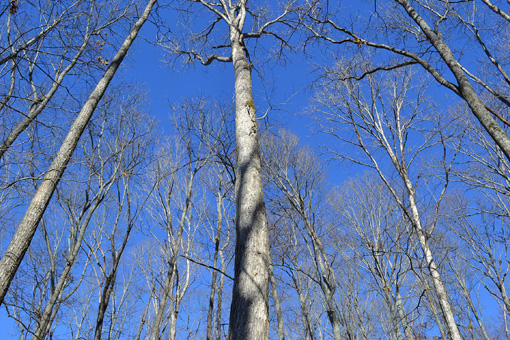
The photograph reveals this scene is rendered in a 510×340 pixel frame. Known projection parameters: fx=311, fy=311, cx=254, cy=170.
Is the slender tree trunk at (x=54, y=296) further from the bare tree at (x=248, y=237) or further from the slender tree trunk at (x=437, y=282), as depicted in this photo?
the slender tree trunk at (x=437, y=282)

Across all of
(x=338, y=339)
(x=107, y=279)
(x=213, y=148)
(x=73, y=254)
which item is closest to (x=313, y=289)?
(x=338, y=339)

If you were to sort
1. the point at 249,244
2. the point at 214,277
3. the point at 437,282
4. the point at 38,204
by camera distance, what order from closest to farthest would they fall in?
the point at 249,244 → the point at 38,204 → the point at 437,282 → the point at 214,277

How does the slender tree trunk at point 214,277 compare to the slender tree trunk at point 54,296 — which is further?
the slender tree trunk at point 214,277

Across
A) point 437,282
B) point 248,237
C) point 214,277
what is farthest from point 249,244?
point 214,277

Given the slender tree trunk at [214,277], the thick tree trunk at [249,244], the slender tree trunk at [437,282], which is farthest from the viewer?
the slender tree trunk at [214,277]

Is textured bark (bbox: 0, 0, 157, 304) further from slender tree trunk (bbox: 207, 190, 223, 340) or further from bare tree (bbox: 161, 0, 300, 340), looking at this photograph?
slender tree trunk (bbox: 207, 190, 223, 340)

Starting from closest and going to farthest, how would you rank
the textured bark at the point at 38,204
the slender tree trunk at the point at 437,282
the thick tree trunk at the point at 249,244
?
1. the thick tree trunk at the point at 249,244
2. the textured bark at the point at 38,204
3. the slender tree trunk at the point at 437,282

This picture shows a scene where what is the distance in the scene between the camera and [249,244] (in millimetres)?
2207

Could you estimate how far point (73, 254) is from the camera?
6273mm

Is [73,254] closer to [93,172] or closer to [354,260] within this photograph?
[93,172]

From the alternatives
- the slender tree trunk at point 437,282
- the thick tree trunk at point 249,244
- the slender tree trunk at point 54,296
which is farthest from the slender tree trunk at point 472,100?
the slender tree trunk at point 54,296

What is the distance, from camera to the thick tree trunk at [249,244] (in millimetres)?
1888

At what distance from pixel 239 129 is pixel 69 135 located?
225 centimetres

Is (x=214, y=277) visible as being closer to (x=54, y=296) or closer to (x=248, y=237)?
(x=54, y=296)
